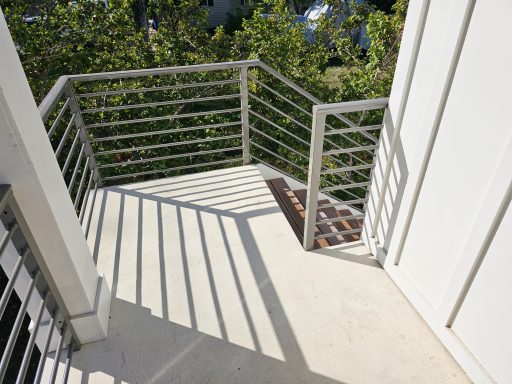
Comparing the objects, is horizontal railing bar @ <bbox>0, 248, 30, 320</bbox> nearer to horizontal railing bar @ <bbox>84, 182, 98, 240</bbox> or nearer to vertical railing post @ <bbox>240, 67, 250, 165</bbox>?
horizontal railing bar @ <bbox>84, 182, 98, 240</bbox>

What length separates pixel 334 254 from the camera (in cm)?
254

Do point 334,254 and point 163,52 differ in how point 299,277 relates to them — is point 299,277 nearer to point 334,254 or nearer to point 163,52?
point 334,254

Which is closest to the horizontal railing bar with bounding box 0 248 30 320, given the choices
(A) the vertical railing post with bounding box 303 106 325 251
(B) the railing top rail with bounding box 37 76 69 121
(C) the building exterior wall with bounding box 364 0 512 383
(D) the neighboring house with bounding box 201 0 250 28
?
(B) the railing top rail with bounding box 37 76 69 121

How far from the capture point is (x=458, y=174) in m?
1.67

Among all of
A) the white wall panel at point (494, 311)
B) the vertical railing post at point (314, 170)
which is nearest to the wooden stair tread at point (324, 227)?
the vertical railing post at point (314, 170)

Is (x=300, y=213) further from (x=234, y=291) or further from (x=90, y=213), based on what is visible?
(x=90, y=213)

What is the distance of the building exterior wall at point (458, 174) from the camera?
4.75ft

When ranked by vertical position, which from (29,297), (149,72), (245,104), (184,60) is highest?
(149,72)

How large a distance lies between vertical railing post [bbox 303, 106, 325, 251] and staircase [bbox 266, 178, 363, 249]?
1.81ft

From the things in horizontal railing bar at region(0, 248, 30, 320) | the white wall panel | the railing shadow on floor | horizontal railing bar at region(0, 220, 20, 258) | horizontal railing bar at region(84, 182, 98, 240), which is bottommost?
the railing shadow on floor

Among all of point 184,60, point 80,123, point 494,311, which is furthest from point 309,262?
point 184,60

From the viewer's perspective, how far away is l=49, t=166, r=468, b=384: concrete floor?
1.83m

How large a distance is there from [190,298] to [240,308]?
0.31 m

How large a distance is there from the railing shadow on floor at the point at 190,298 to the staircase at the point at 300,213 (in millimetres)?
321
